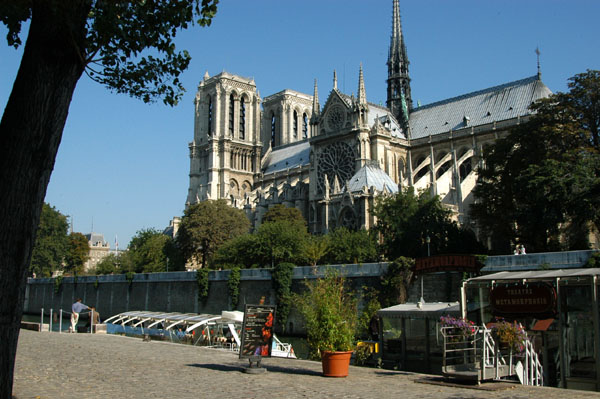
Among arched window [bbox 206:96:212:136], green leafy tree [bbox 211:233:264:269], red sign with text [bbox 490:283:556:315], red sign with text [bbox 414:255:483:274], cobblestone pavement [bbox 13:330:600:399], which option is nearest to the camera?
cobblestone pavement [bbox 13:330:600:399]

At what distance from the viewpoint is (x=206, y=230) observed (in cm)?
6047

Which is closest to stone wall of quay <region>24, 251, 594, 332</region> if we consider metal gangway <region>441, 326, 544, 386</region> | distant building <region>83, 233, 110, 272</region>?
metal gangway <region>441, 326, 544, 386</region>

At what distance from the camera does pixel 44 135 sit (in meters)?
6.94

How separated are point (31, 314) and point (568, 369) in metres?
74.0

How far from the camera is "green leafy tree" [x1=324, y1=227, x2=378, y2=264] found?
143 ft

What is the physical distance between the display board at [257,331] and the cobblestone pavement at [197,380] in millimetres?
572

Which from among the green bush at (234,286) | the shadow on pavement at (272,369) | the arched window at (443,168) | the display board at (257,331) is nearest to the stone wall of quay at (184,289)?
the green bush at (234,286)

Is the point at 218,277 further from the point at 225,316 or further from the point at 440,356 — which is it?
the point at 440,356

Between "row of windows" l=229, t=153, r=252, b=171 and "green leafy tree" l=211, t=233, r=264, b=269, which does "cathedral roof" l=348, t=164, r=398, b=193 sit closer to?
"green leafy tree" l=211, t=233, r=264, b=269

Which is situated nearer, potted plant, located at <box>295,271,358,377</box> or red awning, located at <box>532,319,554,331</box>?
red awning, located at <box>532,319,554,331</box>

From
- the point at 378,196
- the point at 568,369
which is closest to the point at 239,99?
the point at 378,196

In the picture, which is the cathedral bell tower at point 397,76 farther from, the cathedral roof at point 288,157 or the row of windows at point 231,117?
the row of windows at point 231,117

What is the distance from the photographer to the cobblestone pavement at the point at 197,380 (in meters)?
11.4

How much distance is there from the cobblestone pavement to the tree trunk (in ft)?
15.9
